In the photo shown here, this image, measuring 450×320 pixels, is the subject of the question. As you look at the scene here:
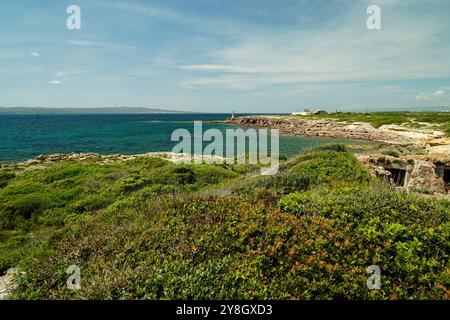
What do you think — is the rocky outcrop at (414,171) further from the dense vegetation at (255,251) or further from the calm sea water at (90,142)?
the dense vegetation at (255,251)

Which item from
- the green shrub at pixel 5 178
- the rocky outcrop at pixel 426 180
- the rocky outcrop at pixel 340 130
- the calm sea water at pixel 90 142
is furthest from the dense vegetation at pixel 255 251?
the rocky outcrop at pixel 340 130

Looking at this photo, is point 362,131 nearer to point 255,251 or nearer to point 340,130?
point 340,130

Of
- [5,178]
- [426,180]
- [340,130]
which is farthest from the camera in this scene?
[340,130]

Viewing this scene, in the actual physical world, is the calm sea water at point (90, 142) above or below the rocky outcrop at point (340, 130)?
below

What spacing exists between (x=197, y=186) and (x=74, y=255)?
897cm

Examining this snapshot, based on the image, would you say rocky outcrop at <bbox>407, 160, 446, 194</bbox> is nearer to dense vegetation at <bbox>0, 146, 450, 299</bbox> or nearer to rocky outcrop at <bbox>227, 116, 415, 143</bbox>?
dense vegetation at <bbox>0, 146, 450, 299</bbox>

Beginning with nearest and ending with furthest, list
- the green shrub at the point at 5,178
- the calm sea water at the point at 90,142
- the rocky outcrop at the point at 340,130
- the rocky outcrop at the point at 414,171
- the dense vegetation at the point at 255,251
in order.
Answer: the dense vegetation at the point at 255,251 < the rocky outcrop at the point at 414,171 < the green shrub at the point at 5,178 < the calm sea water at the point at 90,142 < the rocky outcrop at the point at 340,130

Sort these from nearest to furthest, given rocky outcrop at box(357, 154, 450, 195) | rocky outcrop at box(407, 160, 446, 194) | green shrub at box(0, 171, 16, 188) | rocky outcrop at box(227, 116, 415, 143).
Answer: rocky outcrop at box(407, 160, 446, 194)
rocky outcrop at box(357, 154, 450, 195)
green shrub at box(0, 171, 16, 188)
rocky outcrop at box(227, 116, 415, 143)

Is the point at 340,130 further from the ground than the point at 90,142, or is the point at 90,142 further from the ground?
the point at 340,130

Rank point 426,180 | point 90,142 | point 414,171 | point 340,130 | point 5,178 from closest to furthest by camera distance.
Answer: point 426,180 < point 414,171 < point 5,178 < point 90,142 < point 340,130

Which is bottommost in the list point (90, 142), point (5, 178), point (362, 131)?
point (5, 178)

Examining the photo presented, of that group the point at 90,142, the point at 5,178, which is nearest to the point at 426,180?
the point at 5,178

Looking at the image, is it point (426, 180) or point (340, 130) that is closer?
point (426, 180)

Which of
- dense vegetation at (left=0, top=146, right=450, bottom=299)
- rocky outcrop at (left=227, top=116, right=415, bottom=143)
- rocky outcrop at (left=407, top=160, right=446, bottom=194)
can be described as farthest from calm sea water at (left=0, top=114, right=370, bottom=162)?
dense vegetation at (left=0, top=146, right=450, bottom=299)
